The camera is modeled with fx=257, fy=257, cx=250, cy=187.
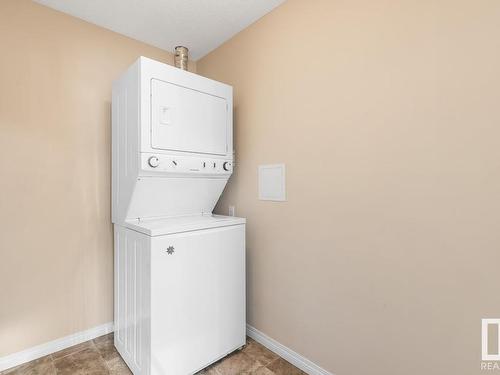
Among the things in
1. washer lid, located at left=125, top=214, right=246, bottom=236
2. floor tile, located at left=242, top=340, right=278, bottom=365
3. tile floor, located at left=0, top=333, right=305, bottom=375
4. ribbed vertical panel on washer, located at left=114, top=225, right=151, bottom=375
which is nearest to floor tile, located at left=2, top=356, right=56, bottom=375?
tile floor, located at left=0, top=333, right=305, bottom=375

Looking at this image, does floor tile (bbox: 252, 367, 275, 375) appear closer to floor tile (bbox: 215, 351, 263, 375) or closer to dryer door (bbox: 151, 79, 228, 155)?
floor tile (bbox: 215, 351, 263, 375)

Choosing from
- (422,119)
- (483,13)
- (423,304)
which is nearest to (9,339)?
(423,304)

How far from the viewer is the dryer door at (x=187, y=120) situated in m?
1.70

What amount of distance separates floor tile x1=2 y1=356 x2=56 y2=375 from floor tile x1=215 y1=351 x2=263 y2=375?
1.14m

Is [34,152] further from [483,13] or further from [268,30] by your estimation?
[483,13]

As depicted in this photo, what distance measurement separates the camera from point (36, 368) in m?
1.79

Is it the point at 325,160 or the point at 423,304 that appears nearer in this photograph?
the point at 423,304

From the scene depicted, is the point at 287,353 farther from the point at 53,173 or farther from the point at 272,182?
the point at 53,173

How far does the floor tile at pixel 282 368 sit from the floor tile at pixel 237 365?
0.29 feet

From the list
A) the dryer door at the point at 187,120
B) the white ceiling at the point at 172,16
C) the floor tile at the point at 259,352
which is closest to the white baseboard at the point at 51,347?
the floor tile at the point at 259,352

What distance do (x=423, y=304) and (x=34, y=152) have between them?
2645 mm

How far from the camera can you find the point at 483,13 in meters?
1.11

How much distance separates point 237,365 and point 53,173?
1972mm

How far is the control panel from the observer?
64.7 inches
